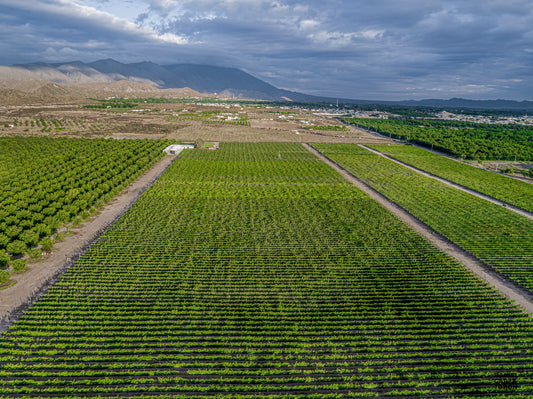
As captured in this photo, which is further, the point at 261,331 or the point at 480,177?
the point at 480,177

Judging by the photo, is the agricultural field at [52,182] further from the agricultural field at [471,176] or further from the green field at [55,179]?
the agricultural field at [471,176]

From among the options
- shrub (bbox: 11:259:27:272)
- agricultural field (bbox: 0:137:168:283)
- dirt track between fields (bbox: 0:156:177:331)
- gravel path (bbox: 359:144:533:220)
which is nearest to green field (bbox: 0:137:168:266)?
agricultural field (bbox: 0:137:168:283)

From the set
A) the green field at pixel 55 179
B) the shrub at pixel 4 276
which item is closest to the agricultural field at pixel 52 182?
the green field at pixel 55 179

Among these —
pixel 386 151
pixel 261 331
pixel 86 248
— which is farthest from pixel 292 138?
Result: pixel 261 331

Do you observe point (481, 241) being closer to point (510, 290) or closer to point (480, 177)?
point (510, 290)

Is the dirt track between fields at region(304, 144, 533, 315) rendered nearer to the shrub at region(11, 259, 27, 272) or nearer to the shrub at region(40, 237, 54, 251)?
the shrub at region(40, 237, 54, 251)

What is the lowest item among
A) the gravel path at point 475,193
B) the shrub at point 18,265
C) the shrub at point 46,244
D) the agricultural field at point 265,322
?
the agricultural field at point 265,322

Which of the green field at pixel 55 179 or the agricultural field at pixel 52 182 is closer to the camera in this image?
the agricultural field at pixel 52 182
